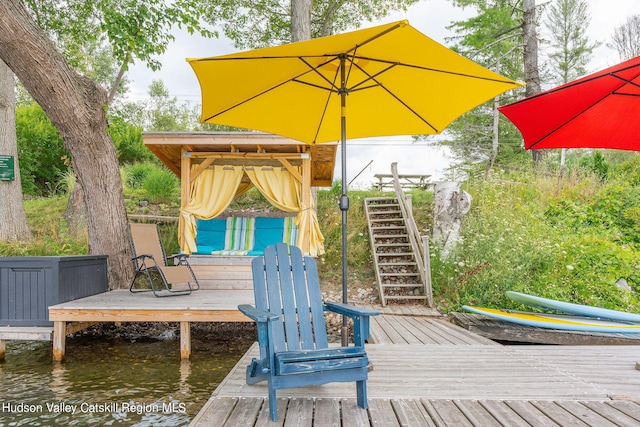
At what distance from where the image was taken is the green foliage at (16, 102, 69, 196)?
13312mm

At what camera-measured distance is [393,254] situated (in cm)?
845

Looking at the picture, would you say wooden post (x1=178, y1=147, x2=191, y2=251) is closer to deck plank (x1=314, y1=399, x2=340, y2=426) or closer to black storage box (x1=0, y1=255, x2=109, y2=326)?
black storage box (x1=0, y1=255, x2=109, y2=326)

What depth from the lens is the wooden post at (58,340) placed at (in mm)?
5145

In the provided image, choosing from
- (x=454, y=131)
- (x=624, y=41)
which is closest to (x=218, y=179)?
(x=454, y=131)

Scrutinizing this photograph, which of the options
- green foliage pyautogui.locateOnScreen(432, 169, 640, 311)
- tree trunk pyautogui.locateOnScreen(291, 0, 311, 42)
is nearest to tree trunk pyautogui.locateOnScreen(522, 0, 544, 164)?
green foliage pyautogui.locateOnScreen(432, 169, 640, 311)

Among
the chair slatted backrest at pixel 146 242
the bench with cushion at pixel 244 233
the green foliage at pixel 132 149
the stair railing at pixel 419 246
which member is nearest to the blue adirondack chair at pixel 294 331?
the chair slatted backrest at pixel 146 242

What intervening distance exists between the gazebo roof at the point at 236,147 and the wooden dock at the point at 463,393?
430 centimetres

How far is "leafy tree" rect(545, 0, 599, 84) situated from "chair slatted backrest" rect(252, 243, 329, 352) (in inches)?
911

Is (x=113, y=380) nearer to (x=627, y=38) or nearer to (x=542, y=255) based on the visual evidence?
(x=542, y=255)

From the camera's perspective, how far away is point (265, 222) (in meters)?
8.77

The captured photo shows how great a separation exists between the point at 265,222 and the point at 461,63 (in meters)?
6.08

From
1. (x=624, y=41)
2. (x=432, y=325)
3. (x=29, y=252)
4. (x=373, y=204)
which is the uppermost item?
(x=624, y=41)

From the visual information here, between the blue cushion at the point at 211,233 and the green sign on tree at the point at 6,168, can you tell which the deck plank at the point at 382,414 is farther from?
the green sign on tree at the point at 6,168

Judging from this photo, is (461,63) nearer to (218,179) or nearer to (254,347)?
(254,347)
